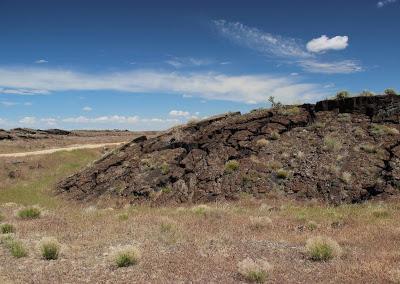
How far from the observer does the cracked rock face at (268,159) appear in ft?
87.7

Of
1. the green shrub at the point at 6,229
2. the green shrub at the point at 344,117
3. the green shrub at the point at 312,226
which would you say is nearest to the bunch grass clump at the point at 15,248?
the green shrub at the point at 6,229

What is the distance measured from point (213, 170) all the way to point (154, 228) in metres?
12.8

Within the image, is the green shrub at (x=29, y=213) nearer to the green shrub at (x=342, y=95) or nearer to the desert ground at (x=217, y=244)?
the desert ground at (x=217, y=244)

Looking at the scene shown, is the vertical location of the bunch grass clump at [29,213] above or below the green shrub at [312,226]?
below

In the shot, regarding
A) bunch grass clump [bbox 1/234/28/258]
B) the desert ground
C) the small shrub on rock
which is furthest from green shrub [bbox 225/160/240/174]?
bunch grass clump [bbox 1/234/28/258]

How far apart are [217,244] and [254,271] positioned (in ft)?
11.6

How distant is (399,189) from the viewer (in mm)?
24609

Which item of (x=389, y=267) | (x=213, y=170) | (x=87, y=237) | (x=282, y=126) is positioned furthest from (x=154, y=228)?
(x=282, y=126)

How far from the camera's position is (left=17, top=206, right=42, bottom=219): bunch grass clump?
21.0 metres

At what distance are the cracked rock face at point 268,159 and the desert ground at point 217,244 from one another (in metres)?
2.01

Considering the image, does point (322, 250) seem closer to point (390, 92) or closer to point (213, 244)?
point (213, 244)

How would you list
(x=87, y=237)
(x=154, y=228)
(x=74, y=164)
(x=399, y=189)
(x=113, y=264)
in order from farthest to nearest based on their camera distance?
(x=74, y=164)
(x=399, y=189)
(x=154, y=228)
(x=87, y=237)
(x=113, y=264)

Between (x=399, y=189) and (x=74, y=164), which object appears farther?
(x=74, y=164)

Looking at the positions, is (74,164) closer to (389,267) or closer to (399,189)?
(399,189)
